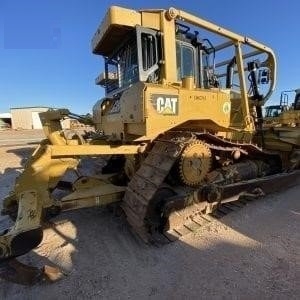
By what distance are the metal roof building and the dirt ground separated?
5942 cm

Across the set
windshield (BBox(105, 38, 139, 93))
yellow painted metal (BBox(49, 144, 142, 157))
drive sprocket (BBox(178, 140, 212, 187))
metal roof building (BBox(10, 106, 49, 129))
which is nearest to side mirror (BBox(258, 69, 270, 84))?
drive sprocket (BBox(178, 140, 212, 187))

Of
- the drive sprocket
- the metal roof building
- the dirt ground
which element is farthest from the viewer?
the metal roof building

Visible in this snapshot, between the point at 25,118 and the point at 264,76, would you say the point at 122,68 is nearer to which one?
the point at 264,76

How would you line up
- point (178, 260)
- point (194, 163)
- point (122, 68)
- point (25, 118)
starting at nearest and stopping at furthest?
point (178, 260) < point (194, 163) < point (122, 68) < point (25, 118)

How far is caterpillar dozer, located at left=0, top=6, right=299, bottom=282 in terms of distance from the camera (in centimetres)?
425

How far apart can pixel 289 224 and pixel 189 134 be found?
202 cm

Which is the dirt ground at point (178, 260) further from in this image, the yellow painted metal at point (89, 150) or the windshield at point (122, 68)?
the windshield at point (122, 68)

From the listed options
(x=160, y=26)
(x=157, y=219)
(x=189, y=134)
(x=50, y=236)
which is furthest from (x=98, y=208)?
(x=160, y=26)

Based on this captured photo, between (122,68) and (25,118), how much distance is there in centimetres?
6130

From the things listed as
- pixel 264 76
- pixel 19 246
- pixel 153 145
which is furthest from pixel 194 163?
pixel 264 76

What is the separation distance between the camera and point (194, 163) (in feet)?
15.7

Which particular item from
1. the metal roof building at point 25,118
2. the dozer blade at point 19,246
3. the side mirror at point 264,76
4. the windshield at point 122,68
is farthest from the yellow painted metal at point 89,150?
the metal roof building at point 25,118

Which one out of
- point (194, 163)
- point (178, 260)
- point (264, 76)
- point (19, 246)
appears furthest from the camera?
point (264, 76)

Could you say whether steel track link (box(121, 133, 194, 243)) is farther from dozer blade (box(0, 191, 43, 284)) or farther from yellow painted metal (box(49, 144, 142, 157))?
dozer blade (box(0, 191, 43, 284))
